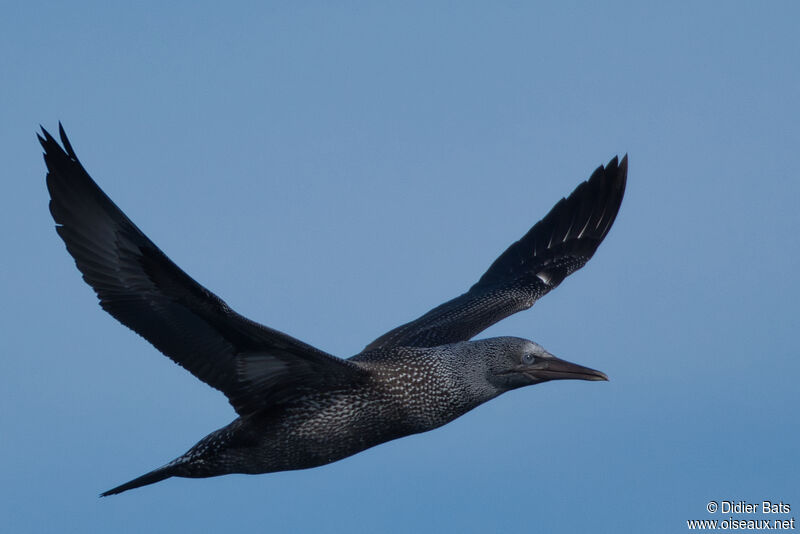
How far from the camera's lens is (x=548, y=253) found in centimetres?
1602

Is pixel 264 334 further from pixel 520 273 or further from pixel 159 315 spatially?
pixel 520 273

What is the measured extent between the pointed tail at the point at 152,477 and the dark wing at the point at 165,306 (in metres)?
0.99

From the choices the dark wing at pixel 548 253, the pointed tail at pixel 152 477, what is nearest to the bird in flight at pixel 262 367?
the pointed tail at pixel 152 477

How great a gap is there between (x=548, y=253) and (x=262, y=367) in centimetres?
580

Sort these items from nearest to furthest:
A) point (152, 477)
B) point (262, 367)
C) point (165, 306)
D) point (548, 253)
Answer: point (165, 306) < point (262, 367) < point (152, 477) < point (548, 253)

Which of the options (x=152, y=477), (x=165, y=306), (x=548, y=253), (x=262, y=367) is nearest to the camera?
(x=165, y=306)

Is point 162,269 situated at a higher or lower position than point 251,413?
higher

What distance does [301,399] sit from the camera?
11648 millimetres

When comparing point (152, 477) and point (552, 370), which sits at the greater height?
point (552, 370)

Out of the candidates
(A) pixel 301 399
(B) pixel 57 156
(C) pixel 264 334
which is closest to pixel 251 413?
(A) pixel 301 399

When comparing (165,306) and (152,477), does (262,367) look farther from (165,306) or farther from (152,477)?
(152,477)

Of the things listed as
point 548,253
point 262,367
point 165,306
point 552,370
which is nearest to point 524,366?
point 552,370

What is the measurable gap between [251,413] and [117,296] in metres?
1.77

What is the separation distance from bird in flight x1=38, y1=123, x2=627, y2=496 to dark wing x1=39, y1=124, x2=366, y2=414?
12 millimetres
